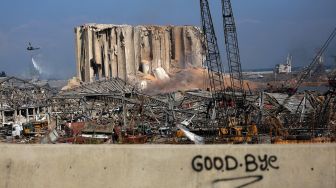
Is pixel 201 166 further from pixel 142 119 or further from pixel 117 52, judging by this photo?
pixel 117 52

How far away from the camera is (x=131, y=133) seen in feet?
84.7

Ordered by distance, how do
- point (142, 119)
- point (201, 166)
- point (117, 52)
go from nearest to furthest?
point (201, 166), point (142, 119), point (117, 52)

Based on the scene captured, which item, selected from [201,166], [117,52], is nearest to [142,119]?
[201,166]

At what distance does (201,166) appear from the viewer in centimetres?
651

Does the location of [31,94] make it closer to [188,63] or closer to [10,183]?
[10,183]

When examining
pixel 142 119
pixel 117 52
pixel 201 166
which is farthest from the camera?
pixel 117 52

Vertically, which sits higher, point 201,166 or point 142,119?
point 142,119

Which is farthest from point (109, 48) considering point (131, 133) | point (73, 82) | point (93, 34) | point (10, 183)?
point (10, 183)

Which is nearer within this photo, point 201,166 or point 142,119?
point 201,166

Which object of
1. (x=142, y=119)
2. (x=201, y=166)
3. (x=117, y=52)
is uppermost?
(x=117, y=52)

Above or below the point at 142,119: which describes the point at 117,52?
above

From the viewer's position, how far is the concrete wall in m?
6.47

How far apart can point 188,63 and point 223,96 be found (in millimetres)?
95900

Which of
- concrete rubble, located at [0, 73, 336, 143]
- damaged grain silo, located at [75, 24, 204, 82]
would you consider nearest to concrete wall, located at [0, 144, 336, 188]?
concrete rubble, located at [0, 73, 336, 143]
